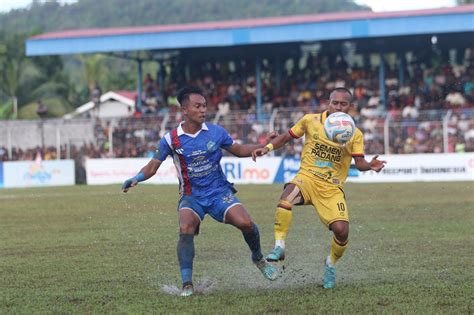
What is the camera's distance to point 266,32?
1586 inches

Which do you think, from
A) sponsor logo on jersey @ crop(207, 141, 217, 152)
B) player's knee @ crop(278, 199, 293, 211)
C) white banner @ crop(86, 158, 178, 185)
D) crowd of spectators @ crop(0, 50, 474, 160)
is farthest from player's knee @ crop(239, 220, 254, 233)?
white banner @ crop(86, 158, 178, 185)

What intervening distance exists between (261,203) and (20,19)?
12585 cm

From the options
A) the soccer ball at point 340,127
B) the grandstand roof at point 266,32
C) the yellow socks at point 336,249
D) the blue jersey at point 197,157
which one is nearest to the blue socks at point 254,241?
the blue jersey at point 197,157

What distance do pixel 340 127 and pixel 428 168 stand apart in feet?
76.3

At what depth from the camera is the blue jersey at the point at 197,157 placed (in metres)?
9.66

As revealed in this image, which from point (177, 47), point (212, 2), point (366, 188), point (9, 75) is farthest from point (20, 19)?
point (366, 188)

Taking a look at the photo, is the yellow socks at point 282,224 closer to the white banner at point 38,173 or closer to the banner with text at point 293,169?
the banner with text at point 293,169

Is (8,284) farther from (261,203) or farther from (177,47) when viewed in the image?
(177,47)

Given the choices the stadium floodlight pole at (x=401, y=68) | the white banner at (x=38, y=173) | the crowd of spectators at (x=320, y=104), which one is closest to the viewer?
the crowd of spectators at (x=320, y=104)

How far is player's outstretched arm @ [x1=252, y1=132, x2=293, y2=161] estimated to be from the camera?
985cm

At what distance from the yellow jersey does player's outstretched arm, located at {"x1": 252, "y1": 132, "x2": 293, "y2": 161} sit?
0.26ft

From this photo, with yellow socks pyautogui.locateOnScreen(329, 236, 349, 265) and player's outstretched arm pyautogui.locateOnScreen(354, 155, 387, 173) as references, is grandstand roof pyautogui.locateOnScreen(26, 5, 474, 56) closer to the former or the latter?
player's outstretched arm pyautogui.locateOnScreen(354, 155, 387, 173)

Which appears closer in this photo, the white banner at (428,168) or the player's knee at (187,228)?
the player's knee at (187,228)

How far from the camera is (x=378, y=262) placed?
11.8 m
